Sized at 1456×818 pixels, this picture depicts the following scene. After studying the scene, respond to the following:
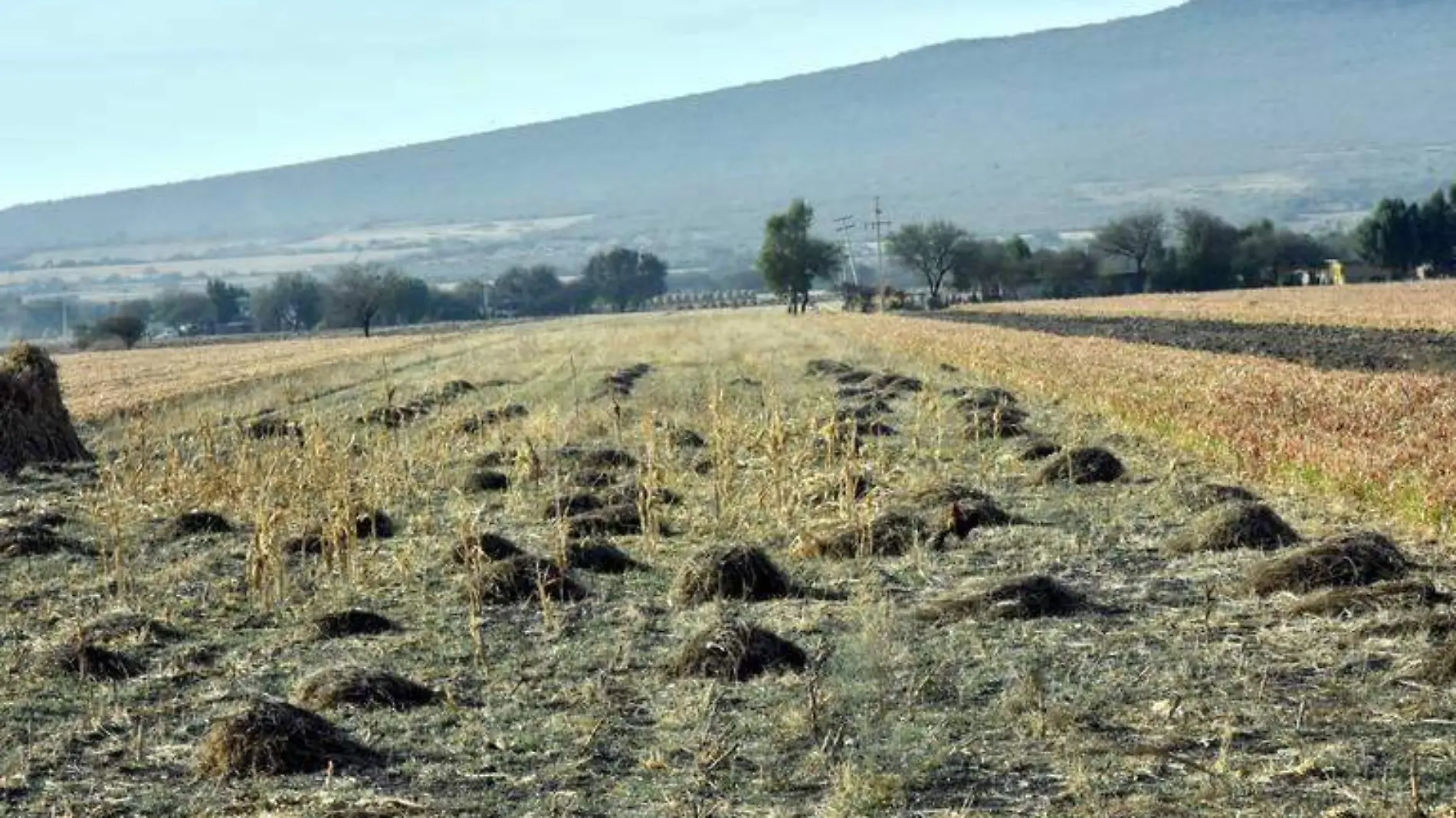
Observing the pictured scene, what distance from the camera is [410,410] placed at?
34.9m

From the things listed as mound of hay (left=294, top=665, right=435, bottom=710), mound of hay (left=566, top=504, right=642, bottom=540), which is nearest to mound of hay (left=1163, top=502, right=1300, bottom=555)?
mound of hay (left=566, top=504, right=642, bottom=540)

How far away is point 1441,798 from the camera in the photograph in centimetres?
848

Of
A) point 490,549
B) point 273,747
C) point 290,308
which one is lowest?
point 290,308

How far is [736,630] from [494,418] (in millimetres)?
21721

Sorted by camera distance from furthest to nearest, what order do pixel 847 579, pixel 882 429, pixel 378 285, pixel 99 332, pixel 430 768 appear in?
pixel 378 285 → pixel 99 332 → pixel 882 429 → pixel 847 579 → pixel 430 768

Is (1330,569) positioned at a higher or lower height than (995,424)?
higher

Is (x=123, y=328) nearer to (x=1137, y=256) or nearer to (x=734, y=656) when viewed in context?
(x=1137, y=256)

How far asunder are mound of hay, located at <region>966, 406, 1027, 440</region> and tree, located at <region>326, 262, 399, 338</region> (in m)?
103

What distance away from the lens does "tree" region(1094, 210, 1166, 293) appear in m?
159

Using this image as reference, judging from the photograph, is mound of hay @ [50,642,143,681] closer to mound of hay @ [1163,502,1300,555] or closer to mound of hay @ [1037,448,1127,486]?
mound of hay @ [1163,502,1300,555]

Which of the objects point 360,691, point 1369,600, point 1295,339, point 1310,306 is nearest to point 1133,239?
point 1310,306

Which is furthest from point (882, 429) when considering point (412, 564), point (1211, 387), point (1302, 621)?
point (1302, 621)

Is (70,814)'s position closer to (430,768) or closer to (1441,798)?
(430,768)

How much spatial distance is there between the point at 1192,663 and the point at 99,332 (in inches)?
5064
